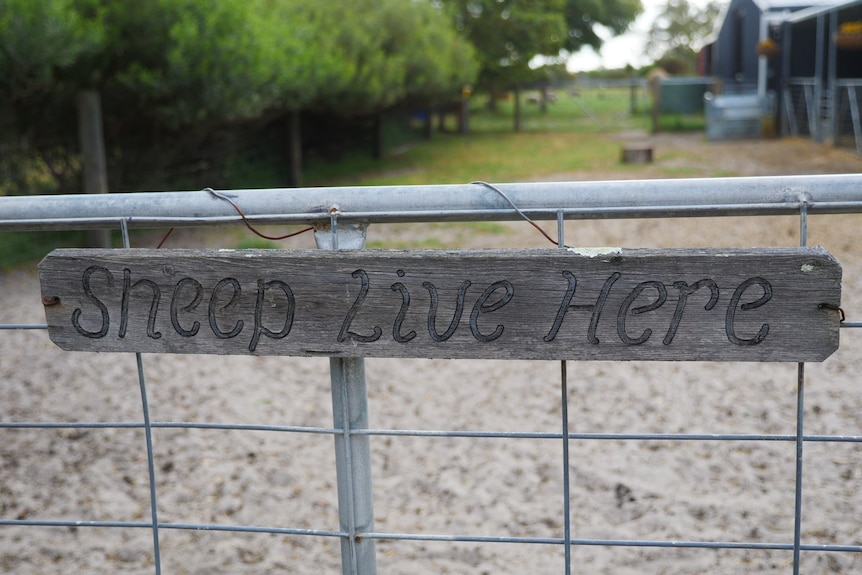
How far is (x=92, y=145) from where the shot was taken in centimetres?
845

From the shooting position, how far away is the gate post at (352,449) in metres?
1.71

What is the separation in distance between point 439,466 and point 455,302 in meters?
2.72

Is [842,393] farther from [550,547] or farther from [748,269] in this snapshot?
[748,269]

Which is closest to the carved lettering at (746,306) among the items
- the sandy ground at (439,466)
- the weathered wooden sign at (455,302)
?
the weathered wooden sign at (455,302)

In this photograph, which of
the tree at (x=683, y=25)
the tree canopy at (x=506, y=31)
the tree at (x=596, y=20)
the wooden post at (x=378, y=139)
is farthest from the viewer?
the tree at (x=683, y=25)

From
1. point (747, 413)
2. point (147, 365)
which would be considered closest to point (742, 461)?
point (747, 413)

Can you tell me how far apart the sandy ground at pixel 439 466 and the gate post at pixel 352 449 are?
62.4 inches

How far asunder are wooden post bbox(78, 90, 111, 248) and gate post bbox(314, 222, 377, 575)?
23.4 ft

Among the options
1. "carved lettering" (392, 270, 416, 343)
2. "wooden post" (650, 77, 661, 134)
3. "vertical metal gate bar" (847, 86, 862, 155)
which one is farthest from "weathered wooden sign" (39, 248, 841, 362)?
"wooden post" (650, 77, 661, 134)

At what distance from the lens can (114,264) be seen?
66.5 inches

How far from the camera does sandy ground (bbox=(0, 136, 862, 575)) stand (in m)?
3.42

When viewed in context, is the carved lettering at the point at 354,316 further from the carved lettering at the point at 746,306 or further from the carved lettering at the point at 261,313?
the carved lettering at the point at 746,306

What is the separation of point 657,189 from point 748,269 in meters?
0.21

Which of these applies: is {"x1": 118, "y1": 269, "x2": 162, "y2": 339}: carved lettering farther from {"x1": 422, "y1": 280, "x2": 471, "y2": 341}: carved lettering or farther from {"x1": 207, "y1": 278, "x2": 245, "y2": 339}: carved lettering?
{"x1": 422, "y1": 280, "x2": 471, "y2": 341}: carved lettering
